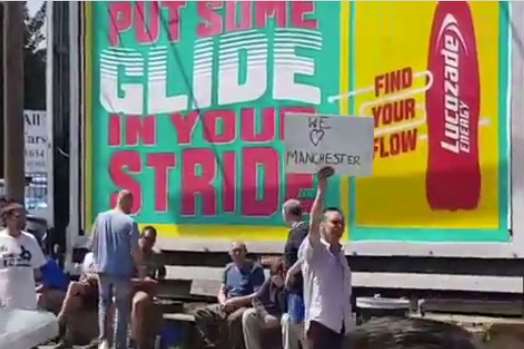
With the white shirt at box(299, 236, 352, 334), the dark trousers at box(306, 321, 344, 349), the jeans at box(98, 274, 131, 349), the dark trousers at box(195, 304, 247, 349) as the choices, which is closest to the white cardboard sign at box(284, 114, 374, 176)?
the white shirt at box(299, 236, 352, 334)

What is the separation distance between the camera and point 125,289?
→ 42.0ft

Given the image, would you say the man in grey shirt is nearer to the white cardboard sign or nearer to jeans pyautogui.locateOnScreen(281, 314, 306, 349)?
jeans pyautogui.locateOnScreen(281, 314, 306, 349)

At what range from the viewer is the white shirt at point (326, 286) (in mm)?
9391

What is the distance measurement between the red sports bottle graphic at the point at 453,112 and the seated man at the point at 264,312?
1660 millimetres

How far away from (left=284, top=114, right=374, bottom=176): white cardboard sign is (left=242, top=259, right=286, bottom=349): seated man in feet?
8.02

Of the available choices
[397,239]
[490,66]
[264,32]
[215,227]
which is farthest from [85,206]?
[490,66]

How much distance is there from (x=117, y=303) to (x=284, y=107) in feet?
8.43

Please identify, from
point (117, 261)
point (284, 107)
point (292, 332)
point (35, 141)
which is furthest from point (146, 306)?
point (35, 141)

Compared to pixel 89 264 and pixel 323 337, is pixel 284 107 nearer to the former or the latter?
pixel 89 264

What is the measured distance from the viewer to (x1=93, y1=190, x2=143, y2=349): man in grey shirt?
12633 mm

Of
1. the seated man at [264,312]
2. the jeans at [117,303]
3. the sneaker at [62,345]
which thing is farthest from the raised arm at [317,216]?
the sneaker at [62,345]

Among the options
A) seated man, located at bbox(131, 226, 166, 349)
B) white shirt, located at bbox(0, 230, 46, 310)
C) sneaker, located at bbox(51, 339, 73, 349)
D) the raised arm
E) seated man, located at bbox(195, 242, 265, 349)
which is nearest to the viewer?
the raised arm

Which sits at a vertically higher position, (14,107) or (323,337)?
(14,107)

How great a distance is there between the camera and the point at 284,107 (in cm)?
1327
